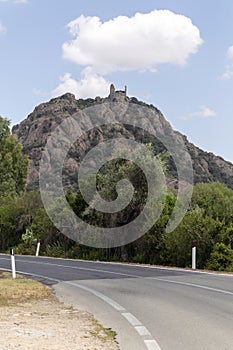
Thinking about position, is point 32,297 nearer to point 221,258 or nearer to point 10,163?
point 221,258

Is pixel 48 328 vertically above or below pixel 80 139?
below

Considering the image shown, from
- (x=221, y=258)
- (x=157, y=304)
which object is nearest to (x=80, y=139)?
(x=221, y=258)

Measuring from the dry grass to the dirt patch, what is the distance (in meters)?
0.17

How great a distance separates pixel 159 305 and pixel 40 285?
4.74m

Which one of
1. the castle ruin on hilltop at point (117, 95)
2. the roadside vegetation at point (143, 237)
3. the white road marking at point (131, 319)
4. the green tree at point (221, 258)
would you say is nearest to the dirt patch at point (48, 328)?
the white road marking at point (131, 319)

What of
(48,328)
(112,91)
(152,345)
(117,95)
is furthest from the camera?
(112,91)

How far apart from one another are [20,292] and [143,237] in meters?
13.8

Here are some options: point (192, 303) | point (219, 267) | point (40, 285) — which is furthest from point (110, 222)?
point (192, 303)

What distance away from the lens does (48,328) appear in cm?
753

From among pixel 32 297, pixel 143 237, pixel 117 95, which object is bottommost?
pixel 32 297

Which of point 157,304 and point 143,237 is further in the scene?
point 143,237

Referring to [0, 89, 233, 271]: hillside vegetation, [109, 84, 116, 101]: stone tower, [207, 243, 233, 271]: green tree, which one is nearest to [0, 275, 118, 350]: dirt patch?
[207, 243, 233, 271]: green tree

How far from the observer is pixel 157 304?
10164mm

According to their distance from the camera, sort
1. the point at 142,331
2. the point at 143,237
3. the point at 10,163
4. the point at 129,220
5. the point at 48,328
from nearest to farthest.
Result: 1. the point at 142,331
2. the point at 48,328
3. the point at 143,237
4. the point at 129,220
5. the point at 10,163
